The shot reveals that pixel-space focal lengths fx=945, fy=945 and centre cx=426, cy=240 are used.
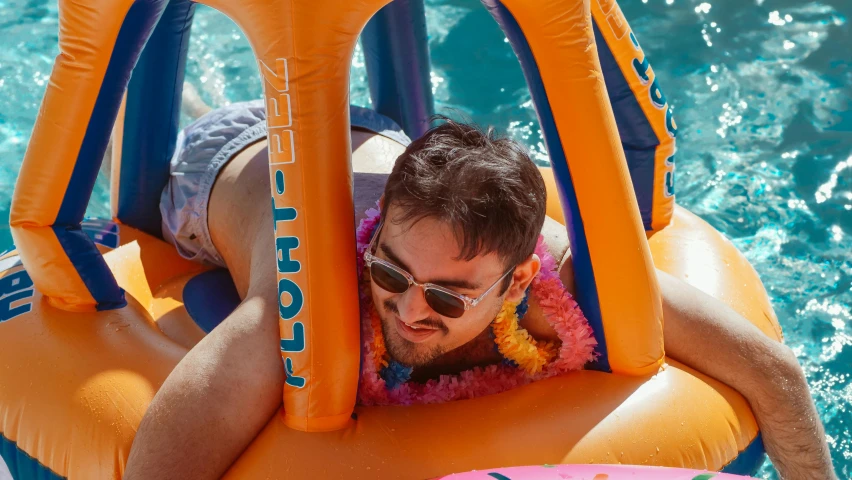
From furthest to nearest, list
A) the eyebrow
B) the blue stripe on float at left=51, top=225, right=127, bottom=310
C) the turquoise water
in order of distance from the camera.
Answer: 1. the turquoise water
2. the blue stripe on float at left=51, top=225, right=127, bottom=310
3. the eyebrow

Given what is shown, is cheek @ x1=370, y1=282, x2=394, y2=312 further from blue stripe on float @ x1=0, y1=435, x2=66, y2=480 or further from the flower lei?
blue stripe on float @ x1=0, y1=435, x2=66, y2=480

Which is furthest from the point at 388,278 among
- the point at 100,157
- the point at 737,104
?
the point at 737,104

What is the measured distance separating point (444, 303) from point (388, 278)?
0.12 meters

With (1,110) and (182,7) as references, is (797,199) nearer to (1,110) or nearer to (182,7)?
(182,7)

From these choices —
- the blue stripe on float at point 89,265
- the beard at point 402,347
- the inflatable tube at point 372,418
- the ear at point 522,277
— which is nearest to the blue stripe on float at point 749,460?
the inflatable tube at point 372,418

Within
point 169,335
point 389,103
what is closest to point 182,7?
point 389,103

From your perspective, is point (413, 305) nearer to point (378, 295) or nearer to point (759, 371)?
point (378, 295)

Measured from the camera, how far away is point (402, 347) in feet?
6.48

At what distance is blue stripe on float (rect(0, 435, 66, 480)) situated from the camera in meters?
2.06

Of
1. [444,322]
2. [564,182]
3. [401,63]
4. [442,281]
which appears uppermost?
[401,63]

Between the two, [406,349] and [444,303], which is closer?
[444,303]

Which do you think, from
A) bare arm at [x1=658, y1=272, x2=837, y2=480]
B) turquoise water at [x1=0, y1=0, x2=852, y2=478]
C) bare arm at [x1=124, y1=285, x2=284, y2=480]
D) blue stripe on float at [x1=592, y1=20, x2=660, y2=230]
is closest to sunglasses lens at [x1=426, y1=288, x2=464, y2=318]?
bare arm at [x1=124, y1=285, x2=284, y2=480]

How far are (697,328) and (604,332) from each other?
24 cm

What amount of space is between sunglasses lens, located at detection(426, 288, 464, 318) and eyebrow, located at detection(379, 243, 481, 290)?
0.06ft
